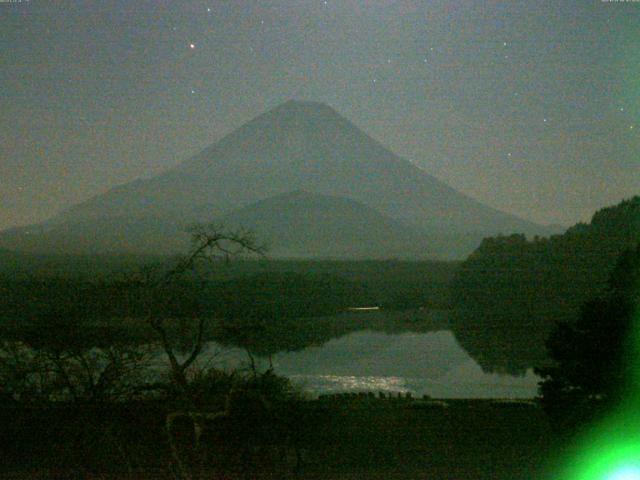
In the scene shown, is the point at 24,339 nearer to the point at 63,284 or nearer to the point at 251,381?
the point at 63,284

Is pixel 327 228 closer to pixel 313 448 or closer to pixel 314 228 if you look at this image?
pixel 314 228

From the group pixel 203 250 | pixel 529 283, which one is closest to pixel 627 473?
pixel 203 250

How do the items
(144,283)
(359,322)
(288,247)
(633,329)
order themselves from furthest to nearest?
1. (288,247)
2. (359,322)
3. (633,329)
4. (144,283)

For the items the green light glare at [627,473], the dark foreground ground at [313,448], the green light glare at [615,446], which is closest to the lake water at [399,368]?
the dark foreground ground at [313,448]

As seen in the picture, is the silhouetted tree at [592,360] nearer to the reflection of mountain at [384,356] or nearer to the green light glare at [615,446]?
the green light glare at [615,446]

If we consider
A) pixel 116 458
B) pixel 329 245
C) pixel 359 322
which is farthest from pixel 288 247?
pixel 116 458
